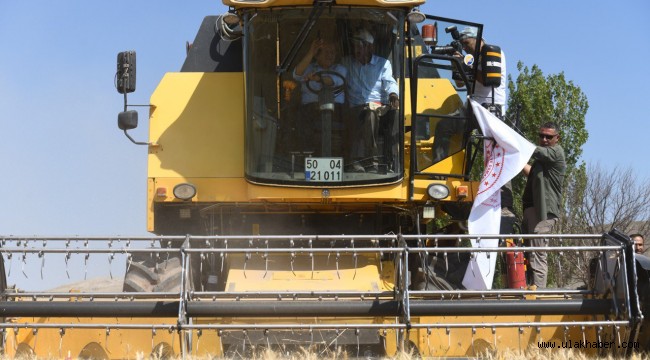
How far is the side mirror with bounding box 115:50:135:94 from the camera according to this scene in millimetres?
8781

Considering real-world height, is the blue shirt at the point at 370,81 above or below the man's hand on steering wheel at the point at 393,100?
above

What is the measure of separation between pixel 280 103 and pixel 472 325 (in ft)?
8.85

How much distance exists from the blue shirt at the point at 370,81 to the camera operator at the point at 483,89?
90 cm

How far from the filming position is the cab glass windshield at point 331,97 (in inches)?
331

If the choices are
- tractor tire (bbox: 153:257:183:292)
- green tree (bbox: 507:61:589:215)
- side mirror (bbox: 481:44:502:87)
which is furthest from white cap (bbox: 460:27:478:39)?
green tree (bbox: 507:61:589:215)

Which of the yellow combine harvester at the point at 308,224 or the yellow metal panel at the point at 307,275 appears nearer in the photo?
the yellow combine harvester at the point at 308,224

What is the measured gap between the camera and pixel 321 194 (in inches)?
331

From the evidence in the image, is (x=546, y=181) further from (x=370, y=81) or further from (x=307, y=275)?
(x=307, y=275)

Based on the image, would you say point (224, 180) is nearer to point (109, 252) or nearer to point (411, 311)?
point (109, 252)

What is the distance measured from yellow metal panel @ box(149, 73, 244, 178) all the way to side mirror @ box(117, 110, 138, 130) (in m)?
0.29

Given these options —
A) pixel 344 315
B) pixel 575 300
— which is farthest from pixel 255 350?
pixel 575 300

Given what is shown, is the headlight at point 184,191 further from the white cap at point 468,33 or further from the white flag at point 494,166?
the white cap at point 468,33

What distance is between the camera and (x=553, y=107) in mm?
21578
